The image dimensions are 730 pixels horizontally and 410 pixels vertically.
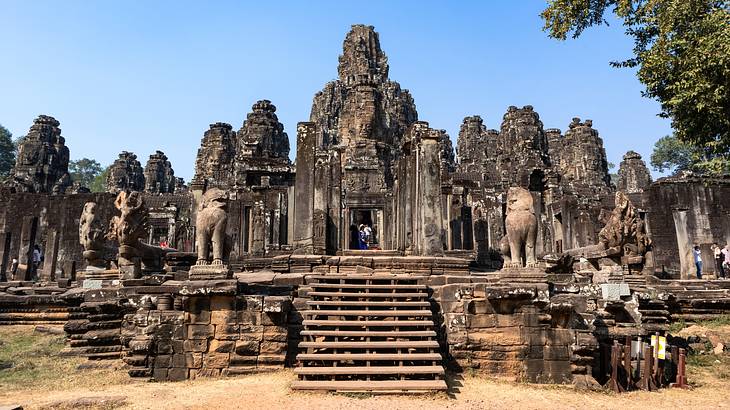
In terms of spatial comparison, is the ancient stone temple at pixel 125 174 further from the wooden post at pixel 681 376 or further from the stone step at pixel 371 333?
the wooden post at pixel 681 376

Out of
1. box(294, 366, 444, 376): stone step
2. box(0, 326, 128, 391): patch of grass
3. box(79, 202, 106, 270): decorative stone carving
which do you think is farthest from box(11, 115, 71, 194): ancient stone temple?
box(294, 366, 444, 376): stone step

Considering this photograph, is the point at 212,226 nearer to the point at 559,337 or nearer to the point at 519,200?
the point at 519,200

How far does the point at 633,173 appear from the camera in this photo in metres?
29.5

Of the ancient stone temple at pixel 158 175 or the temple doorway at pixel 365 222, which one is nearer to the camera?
the temple doorway at pixel 365 222

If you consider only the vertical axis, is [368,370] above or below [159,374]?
above

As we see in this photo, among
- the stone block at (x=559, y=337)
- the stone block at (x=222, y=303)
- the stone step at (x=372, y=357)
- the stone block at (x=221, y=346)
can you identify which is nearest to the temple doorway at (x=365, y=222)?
the stone block at (x=222, y=303)

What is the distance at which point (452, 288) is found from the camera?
751cm

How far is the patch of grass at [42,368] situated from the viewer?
6.73 meters

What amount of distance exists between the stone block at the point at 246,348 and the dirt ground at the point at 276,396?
0.33 m

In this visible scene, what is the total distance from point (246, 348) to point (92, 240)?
5.61m

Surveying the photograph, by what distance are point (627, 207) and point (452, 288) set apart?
5.44 m

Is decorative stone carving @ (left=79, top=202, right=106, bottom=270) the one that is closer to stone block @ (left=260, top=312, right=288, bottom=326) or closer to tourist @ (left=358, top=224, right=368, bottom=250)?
stone block @ (left=260, top=312, right=288, bottom=326)

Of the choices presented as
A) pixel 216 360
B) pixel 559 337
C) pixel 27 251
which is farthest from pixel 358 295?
pixel 27 251

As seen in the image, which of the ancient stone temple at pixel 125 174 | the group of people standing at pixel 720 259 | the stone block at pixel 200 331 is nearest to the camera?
the stone block at pixel 200 331
